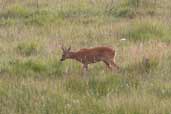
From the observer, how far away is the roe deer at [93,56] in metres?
7.80

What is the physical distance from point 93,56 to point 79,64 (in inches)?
20.2

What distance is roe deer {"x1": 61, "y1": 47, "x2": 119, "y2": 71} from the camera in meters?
7.80

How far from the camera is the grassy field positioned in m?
6.30

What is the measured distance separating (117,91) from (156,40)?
10.8ft

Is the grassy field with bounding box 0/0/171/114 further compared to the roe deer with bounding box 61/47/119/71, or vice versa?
the roe deer with bounding box 61/47/119/71

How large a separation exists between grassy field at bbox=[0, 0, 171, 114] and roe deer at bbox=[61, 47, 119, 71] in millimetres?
177

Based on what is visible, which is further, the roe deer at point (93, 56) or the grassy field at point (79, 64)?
the roe deer at point (93, 56)

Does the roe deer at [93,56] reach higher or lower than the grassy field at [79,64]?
higher

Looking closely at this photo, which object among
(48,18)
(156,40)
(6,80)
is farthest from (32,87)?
(48,18)

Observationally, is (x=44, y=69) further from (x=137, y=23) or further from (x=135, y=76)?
(x=137, y=23)

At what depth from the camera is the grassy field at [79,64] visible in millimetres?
6297

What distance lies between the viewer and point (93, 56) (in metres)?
7.78

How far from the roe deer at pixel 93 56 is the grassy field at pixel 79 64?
0.58 ft

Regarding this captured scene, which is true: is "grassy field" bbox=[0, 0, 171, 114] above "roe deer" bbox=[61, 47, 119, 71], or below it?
below
